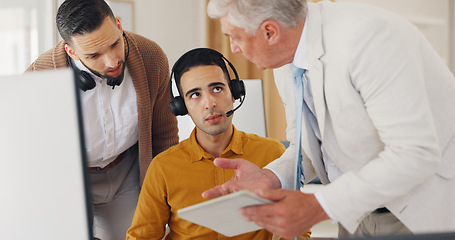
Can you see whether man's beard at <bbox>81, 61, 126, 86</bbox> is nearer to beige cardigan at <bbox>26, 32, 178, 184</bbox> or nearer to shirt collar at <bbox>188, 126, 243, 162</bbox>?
beige cardigan at <bbox>26, 32, 178, 184</bbox>

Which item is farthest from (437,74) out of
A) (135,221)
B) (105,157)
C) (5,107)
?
(105,157)

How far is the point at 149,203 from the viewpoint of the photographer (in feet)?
4.29

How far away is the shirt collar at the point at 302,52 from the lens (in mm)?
965

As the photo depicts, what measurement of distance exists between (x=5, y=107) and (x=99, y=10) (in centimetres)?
86

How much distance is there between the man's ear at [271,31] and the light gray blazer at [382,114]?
7 cm

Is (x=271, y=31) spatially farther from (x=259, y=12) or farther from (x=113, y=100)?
(x=113, y=100)

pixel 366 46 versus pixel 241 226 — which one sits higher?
pixel 366 46

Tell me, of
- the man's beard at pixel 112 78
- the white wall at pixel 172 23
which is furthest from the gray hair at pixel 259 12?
the white wall at pixel 172 23

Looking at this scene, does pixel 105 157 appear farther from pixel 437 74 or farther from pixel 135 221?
pixel 437 74

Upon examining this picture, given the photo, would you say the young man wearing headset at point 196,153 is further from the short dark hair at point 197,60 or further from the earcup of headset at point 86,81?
the earcup of headset at point 86,81

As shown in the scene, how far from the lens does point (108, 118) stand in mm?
1551

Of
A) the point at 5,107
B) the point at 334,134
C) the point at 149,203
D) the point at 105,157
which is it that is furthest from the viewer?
the point at 105,157

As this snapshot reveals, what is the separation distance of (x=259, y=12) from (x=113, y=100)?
0.81 m

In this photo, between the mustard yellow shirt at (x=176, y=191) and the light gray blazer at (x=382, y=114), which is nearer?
the light gray blazer at (x=382, y=114)
